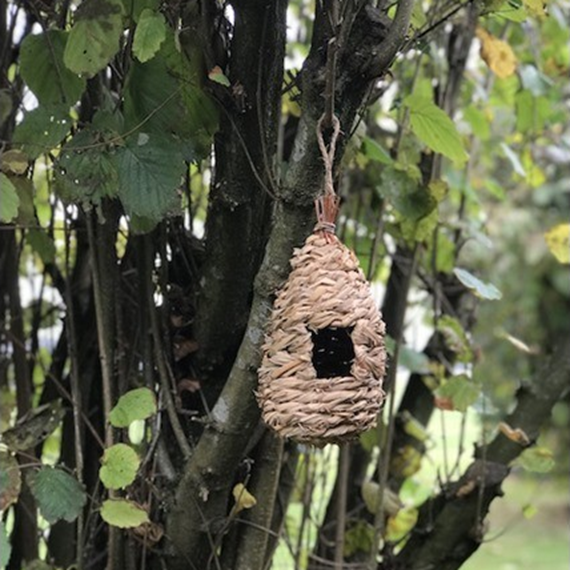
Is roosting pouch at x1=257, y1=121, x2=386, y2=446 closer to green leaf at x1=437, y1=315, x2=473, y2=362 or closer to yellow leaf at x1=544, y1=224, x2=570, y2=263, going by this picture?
green leaf at x1=437, y1=315, x2=473, y2=362

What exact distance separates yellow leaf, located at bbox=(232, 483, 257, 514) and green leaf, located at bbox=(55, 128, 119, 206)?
1.29 feet

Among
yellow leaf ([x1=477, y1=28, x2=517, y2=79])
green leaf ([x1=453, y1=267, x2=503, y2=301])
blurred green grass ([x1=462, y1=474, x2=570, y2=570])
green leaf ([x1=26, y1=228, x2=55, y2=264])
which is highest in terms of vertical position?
yellow leaf ([x1=477, y1=28, x2=517, y2=79])

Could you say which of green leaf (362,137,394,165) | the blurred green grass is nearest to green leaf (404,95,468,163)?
green leaf (362,137,394,165)

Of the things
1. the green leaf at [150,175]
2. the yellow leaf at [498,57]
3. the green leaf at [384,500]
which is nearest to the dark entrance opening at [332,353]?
the green leaf at [150,175]

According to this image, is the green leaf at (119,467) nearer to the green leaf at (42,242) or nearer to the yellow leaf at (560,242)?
the green leaf at (42,242)

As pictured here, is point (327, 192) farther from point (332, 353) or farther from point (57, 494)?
point (57, 494)

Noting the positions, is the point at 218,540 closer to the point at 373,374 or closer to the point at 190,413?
the point at 190,413

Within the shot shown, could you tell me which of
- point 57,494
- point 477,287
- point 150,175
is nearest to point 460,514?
point 477,287

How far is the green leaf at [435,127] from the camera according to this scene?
3.99 feet

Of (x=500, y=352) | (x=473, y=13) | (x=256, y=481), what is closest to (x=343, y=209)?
(x=473, y=13)

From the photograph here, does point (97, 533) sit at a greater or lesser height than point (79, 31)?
lesser

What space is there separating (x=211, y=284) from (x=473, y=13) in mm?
770

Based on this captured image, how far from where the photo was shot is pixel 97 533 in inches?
50.0

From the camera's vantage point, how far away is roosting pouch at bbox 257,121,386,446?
857 millimetres
